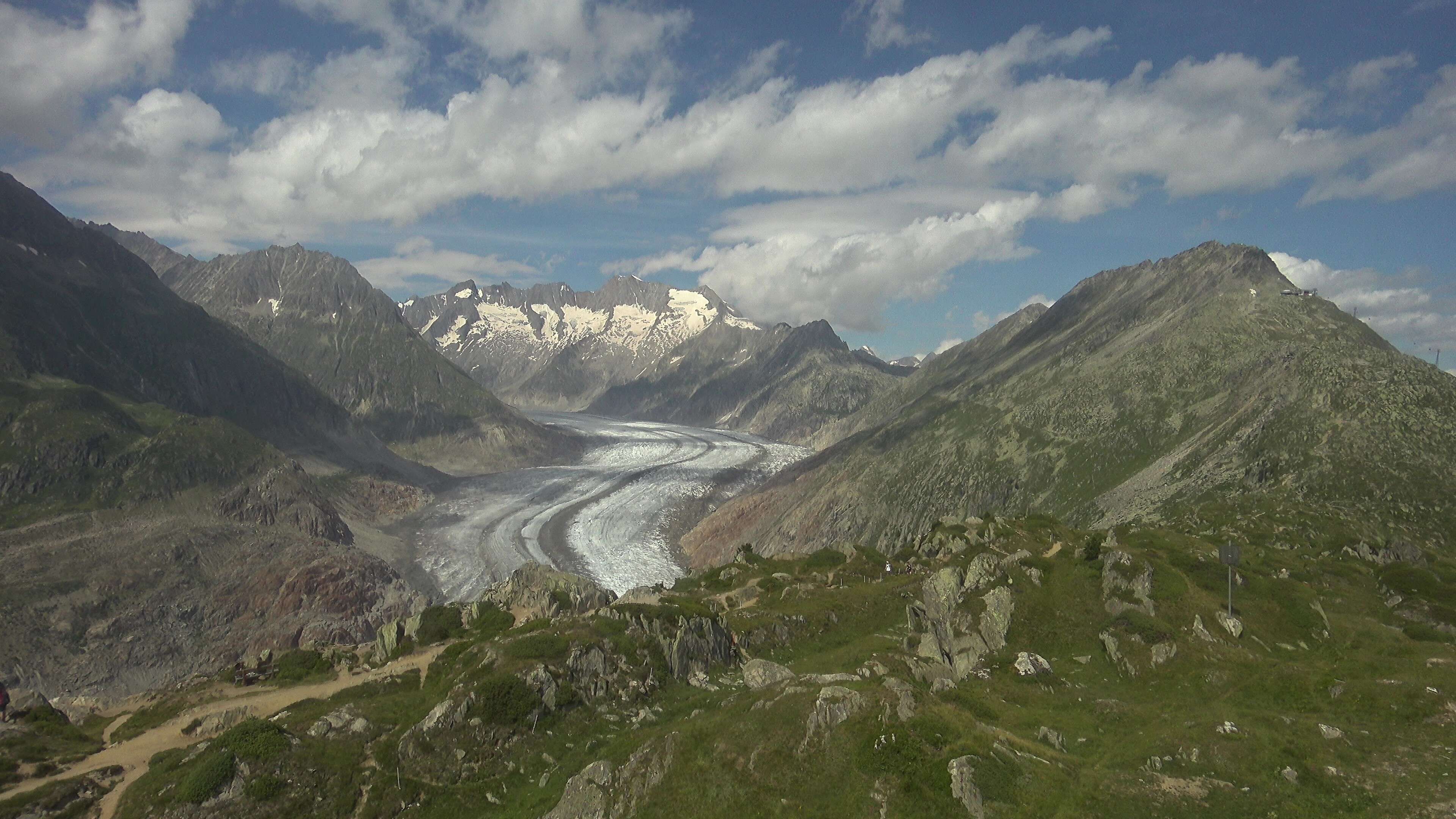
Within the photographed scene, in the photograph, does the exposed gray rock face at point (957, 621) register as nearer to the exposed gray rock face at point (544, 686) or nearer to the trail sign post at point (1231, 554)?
the trail sign post at point (1231, 554)

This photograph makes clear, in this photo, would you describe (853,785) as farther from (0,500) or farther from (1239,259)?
(1239,259)

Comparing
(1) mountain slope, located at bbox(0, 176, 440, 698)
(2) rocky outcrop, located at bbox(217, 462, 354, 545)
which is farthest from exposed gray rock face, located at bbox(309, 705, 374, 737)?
(2) rocky outcrop, located at bbox(217, 462, 354, 545)

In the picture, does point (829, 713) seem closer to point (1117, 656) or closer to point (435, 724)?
point (435, 724)

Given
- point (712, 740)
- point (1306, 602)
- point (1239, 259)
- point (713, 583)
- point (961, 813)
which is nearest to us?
point (961, 813)

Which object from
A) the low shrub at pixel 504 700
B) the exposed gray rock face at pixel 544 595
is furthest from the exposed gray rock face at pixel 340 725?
the exposed gray rock face at pixel 544 595

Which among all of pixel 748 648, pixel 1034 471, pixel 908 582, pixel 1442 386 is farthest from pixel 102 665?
pixel 1442 386

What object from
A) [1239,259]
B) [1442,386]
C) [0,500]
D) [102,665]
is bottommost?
[102,665]

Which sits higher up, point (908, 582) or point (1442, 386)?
point (1442, 386)
